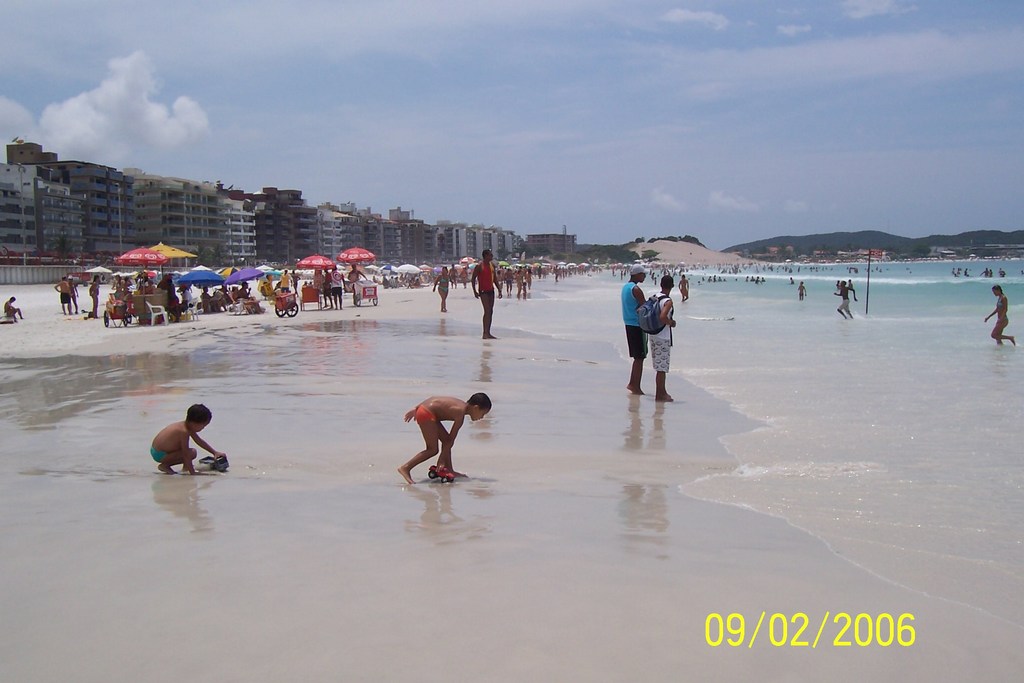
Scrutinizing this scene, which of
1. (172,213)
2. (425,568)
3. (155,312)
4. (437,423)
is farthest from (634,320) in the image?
(172,213)

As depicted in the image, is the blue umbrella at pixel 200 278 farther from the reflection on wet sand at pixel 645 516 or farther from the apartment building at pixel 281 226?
the apartment building at pixel 281 226

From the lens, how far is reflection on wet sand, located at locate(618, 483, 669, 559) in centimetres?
416

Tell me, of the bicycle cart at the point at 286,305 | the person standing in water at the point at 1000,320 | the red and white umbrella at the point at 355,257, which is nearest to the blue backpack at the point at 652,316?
the person standing in water at the point at 1000,320

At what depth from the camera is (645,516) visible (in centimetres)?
465

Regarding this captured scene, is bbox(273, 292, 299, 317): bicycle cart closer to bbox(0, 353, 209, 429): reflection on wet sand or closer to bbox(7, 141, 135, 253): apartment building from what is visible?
bbox(0, 353, 209, 429): reflection on wet sand

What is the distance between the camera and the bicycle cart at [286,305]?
22219mm

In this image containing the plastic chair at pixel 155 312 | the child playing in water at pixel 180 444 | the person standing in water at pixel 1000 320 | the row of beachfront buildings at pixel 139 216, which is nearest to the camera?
the child playing in water at pixel 180 444

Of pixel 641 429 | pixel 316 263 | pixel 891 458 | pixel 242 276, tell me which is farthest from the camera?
pixel 316 263

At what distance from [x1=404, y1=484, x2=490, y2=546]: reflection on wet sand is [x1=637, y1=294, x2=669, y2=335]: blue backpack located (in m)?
4.23

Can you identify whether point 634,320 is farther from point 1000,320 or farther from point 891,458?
point 1000,320

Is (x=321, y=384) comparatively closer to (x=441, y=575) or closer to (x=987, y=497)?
(x=441, y=575)

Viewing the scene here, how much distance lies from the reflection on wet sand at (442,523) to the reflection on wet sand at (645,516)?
31.4 inches

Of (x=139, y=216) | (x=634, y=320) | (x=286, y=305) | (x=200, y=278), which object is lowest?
(x=286, y=305)

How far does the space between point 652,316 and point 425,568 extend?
5.48m
